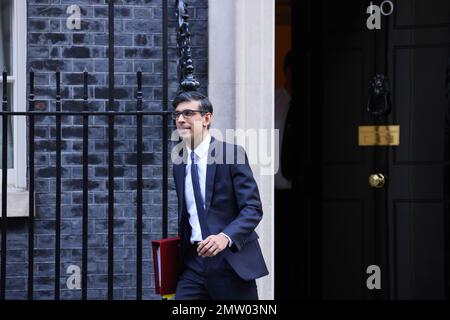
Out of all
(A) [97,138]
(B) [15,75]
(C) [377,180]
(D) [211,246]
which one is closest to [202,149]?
(D) [211,246]

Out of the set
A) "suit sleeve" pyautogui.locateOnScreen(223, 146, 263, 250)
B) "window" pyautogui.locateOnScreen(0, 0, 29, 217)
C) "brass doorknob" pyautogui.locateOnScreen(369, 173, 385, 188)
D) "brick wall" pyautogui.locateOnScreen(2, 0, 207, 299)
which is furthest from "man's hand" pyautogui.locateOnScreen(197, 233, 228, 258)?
"brass doorknob" pyautogui.locateOnScreen(369, 173, 385, 188)

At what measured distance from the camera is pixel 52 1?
7.16m

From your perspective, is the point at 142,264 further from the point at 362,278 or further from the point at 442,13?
the point at 442,13

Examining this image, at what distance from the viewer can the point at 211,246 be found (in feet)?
18.0

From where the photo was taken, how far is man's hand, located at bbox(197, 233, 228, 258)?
548 cm

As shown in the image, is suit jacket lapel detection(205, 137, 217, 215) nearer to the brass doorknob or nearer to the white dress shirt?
the white dress shirt

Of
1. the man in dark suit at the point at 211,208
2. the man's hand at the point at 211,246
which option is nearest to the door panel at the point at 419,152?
the man in dark suit at the point at 211,208

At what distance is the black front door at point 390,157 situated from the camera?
760 centimetres

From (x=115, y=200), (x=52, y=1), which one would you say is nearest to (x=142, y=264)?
(x=115, y=200)

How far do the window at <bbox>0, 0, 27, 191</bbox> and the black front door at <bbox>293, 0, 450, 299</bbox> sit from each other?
81.5 inches

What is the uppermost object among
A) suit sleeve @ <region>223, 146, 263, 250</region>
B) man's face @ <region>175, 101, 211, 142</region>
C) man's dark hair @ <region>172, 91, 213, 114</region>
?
man's dark hair @ <region>172, 91, 213, 114</region>

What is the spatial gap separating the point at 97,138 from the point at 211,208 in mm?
1609

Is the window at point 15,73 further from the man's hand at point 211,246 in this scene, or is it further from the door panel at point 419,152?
the door panel at point 419,152

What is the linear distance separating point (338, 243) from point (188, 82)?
6.87ft
